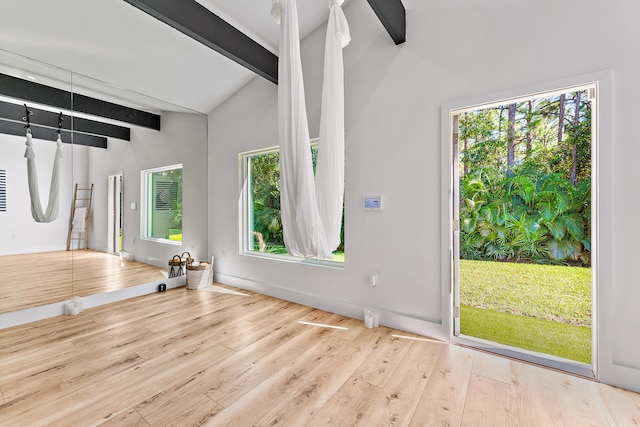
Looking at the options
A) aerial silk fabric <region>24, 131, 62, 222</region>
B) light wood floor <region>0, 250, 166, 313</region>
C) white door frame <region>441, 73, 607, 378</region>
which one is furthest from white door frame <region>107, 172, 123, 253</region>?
white door frame <region>441, 73, 607, 378</region>

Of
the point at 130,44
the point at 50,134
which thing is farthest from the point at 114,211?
the point at 130,44

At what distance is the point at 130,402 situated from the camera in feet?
4.96

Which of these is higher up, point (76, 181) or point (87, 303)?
point (76, 181)

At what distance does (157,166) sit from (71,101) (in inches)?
40.7

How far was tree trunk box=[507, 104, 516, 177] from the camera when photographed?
333 centimetres

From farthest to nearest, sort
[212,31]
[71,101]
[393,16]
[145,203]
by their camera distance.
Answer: [145,203], [71,101], [212,31], [393,16]

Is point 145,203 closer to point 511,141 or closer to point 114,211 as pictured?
point 114,211

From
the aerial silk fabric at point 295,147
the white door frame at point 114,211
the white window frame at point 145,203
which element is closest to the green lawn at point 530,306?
the aerial silk fabric at point 295,147

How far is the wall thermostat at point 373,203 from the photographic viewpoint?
98.4 inches

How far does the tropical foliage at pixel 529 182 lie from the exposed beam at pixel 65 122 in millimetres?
4400

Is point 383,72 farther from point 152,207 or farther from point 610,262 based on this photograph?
point 152,207

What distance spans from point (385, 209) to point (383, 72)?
124cm

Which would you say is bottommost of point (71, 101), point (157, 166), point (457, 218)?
point (457, 218)

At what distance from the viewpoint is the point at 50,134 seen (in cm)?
271
